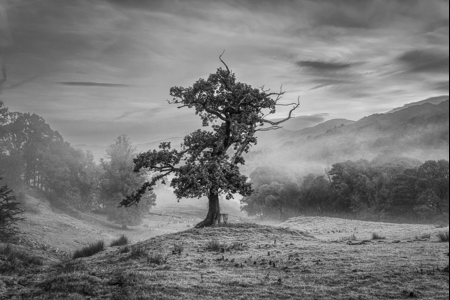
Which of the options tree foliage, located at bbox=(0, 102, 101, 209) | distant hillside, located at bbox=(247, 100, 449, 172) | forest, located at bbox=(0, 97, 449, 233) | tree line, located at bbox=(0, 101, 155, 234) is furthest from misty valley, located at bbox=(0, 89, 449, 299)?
tree line, located at bbox=(0, 101, 155, 234)

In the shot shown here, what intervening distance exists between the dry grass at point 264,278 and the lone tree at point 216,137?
766cm

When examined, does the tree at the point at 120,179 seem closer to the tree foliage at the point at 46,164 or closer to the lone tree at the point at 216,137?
the tree foliage at the point at 46,164

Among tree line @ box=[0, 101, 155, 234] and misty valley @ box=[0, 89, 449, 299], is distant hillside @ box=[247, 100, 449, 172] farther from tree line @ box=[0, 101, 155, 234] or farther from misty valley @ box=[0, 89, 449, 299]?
tree line @ box=[0, 101, 155, 234]

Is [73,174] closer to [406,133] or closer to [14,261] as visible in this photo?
[14,261]

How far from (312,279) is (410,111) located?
5.12 metres

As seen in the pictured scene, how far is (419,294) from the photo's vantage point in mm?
5438

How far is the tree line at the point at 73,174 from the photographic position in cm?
3791

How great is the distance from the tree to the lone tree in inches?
977

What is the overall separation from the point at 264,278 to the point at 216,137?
45.8ft

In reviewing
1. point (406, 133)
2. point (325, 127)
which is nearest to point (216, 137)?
point (325, 127)

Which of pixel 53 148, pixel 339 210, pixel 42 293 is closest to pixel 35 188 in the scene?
pixel 53 148

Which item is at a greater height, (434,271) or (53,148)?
(53,148)

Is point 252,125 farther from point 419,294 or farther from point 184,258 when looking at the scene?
point 419,294

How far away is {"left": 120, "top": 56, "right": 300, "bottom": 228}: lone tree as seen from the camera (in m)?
19.1
